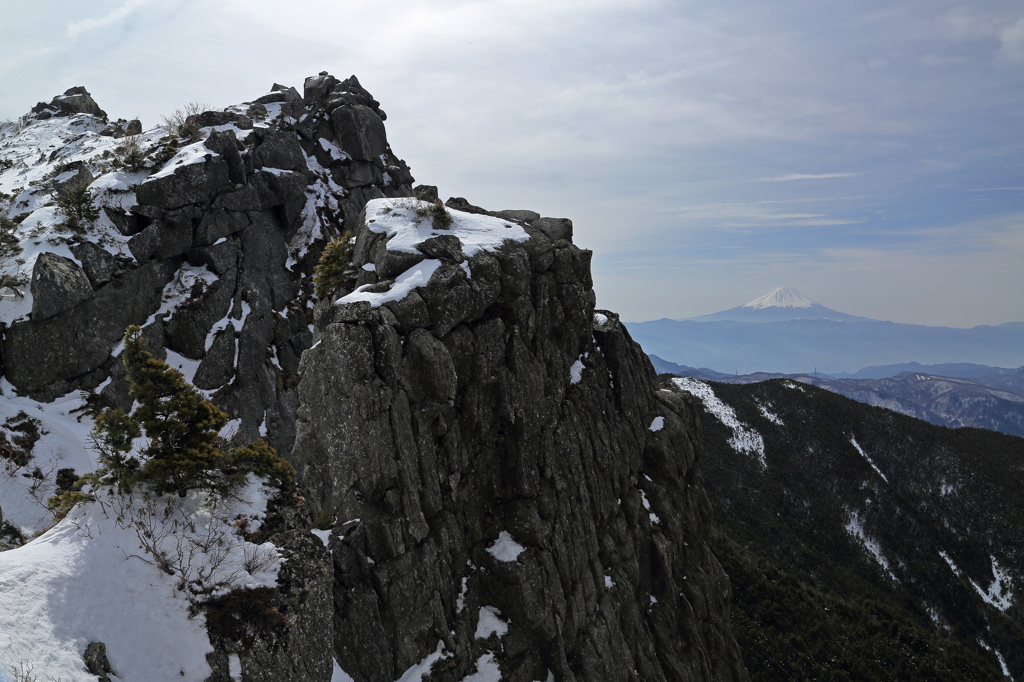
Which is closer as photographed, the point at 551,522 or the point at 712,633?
the point at 551,522

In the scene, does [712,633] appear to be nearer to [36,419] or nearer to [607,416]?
[607,416]

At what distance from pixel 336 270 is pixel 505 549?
54.0 ft

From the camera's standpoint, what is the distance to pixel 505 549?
22.6 m

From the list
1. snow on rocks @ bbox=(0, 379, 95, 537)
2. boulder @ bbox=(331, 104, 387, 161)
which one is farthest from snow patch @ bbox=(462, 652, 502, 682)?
boulder @ bbox=(331, 104, 387, 161)

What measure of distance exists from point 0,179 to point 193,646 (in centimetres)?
5469

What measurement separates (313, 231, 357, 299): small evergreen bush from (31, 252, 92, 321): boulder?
62.2ft

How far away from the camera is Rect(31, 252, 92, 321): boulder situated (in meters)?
30.9

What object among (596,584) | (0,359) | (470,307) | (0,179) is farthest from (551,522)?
(0,179)

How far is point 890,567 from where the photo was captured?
81062mm

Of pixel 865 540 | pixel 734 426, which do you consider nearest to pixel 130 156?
pixel 734 426

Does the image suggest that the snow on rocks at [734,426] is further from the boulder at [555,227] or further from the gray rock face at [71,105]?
the gray rock face at [71,105]

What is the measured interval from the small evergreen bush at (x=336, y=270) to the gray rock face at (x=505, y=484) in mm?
2164

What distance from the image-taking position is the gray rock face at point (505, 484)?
18.7m

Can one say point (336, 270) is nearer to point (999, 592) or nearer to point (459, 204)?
point (459, 204)
